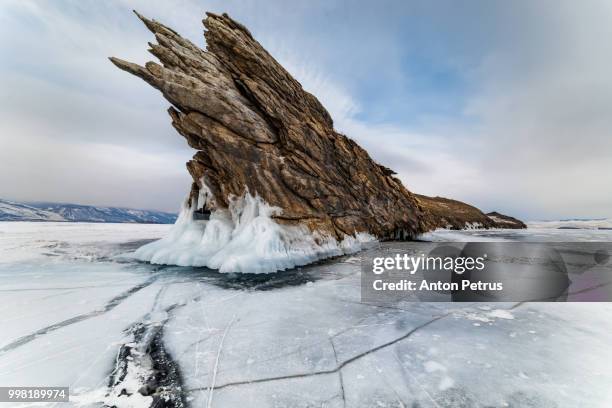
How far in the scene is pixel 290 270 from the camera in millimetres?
9609

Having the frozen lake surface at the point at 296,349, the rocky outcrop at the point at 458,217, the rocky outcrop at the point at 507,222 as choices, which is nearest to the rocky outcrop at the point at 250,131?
the frozen lake surface at the point at 296,349

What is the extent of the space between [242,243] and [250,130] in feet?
16.9

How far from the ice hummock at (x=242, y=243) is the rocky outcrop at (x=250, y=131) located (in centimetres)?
56

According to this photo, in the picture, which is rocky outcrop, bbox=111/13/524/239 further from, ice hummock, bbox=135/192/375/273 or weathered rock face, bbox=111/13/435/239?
ice hummock, bbox=135/192/375/273

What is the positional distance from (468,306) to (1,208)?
305551 mm

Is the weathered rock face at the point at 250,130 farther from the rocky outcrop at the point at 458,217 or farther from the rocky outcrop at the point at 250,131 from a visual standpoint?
the rocky outcrop at the point at 458,217

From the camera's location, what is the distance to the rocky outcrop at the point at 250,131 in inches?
445

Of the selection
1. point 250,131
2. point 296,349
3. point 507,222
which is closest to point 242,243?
point 250,131

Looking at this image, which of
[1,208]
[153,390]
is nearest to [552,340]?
[153,390]

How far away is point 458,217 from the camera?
45.7m

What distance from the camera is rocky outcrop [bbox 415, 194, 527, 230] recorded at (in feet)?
137

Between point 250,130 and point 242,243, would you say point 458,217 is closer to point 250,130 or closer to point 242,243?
point 250,130

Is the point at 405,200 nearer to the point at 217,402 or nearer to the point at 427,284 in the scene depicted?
the point at 427,284

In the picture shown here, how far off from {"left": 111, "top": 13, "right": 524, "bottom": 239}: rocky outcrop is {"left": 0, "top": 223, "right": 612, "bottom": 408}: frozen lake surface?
6.66 m
